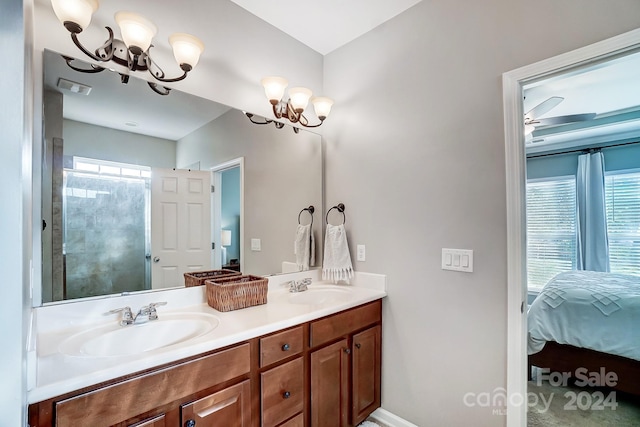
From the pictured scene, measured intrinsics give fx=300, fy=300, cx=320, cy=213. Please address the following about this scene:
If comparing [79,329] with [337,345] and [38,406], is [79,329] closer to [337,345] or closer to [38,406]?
[38,406]

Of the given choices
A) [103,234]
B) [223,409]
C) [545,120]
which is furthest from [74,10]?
[545,120]

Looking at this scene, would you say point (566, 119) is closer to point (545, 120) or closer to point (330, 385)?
point (545, 120)

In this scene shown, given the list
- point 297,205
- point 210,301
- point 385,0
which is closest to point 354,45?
point 385,0

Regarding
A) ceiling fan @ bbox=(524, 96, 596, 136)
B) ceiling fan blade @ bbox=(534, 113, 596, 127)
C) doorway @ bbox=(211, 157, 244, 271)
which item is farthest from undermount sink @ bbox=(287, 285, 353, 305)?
ceiling fan blade @ bbox=(534, 113, 596, 127)

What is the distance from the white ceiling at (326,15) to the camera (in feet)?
6.15

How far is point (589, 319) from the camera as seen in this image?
2324 millimetres

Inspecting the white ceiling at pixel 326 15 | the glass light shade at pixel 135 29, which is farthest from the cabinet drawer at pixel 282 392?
the white ceiling at pixel 326 15

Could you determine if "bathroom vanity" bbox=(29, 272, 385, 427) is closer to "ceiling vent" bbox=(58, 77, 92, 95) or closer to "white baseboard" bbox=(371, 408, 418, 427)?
"white baseboard" bbox=(371, 408, 418, 427)

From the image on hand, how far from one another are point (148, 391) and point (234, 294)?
0.57 meters

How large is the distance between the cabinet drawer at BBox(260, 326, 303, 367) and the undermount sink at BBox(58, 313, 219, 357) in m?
0.24

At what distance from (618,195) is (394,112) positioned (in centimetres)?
405

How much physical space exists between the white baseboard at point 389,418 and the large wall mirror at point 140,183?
1.16 metres

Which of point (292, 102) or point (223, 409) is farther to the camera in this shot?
point (292, 102)

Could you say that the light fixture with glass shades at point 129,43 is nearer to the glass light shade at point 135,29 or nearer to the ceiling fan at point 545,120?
the glass light shade at point 135,29
